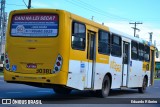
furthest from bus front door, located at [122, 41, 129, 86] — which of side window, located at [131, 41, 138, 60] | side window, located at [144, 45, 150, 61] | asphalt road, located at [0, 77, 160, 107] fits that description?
side window, located at [144, 45, 150, 61]

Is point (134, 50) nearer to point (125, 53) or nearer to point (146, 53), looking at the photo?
point (125, 53)

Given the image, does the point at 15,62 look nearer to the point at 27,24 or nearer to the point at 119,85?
the point at 27,24

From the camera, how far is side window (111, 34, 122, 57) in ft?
59.0

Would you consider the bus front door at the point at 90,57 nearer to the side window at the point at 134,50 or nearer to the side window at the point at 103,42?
the side window at the point at 103,42

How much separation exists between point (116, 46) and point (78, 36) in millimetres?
4225

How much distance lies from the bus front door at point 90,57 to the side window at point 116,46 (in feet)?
7.19

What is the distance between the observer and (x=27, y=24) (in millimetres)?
14242

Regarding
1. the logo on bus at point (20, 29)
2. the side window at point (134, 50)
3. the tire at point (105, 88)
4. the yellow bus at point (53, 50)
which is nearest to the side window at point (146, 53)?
the side window at point (134, 50)

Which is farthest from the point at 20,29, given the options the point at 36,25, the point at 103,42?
the point at 103,42

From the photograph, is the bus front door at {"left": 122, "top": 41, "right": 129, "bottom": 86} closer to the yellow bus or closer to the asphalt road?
the asphalt road

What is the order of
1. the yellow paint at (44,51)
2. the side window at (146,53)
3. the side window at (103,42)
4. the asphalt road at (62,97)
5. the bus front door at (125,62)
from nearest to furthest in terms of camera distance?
the yellow paint at (44,51), the asphalt road at (62,97), the side window at (103,42), the bus front door at (125,62), the side window at (146,53)

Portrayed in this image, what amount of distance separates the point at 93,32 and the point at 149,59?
9.41 meters

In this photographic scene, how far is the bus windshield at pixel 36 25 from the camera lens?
45.7 ft

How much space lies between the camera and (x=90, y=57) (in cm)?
1555
